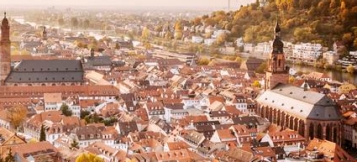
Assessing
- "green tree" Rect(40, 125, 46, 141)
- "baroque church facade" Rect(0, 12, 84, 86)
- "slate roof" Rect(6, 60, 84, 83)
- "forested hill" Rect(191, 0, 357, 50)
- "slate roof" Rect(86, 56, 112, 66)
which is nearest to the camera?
"green tree" Rect(40, 125, 46, 141)

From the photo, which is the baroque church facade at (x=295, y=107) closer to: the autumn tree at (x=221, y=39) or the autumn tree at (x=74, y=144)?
the autumn tree at (x=74, y=144)

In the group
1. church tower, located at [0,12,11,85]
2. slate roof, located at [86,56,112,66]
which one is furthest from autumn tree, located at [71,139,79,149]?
slate roof, located at [86,56,112,66]

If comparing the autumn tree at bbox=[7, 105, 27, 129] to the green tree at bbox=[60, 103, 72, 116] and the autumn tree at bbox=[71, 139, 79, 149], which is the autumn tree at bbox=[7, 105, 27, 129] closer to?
the green tree at bbox=[60, 103, 72, 116]

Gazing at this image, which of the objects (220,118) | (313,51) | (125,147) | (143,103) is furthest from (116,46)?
(125,147)

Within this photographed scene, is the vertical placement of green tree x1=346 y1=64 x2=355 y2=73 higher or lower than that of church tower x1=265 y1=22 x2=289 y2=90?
lower

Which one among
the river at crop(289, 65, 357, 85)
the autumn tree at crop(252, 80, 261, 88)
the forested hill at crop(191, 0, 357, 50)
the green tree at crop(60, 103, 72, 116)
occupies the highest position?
the forested hill at crop(191, 0, 357, 50)

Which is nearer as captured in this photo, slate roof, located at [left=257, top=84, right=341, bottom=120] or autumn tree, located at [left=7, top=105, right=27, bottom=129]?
slate roof, located at [left=257, top=84, right=341, bottom=120]

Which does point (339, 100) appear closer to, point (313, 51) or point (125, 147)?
point (125, 147)
